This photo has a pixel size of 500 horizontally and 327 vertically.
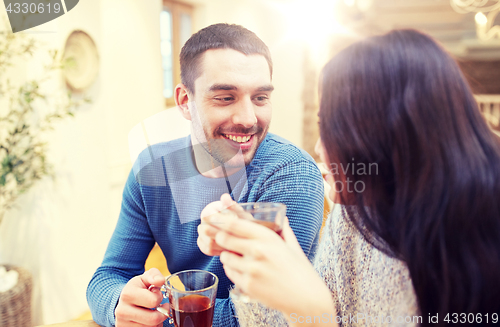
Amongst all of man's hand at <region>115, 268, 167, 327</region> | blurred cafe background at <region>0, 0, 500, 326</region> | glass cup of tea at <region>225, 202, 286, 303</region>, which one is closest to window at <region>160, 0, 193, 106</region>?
blurred cafe background at <region>0, 0, 500, 326</region>

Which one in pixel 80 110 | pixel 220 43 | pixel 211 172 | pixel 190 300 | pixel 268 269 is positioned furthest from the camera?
pixel 80 110

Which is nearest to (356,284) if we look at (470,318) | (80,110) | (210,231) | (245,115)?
(470,318)

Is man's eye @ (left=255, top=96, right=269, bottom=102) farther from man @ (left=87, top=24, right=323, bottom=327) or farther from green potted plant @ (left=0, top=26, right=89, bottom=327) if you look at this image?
green potted plant @ (left=0, top=26, right=89, bottom=327)

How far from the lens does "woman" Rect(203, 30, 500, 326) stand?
471 millimetres

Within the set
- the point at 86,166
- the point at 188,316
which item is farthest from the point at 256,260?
the point at 86,166

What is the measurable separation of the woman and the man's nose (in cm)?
33

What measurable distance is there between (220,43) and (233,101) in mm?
141

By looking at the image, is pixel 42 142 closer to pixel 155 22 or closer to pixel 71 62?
pixel 71 62

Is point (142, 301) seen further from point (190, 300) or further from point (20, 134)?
point (20, 134)

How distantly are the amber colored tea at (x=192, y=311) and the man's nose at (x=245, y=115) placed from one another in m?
0.45

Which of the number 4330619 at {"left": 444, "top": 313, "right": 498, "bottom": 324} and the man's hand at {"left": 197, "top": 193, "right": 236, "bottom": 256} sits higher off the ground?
the man's hand at {"left": 197, "top": 193, "right": 236, "bottom": 256}

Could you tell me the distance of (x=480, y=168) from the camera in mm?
518

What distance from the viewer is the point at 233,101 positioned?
897 millimetres

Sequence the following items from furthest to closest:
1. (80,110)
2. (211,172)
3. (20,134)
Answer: (80,110) → (20,134) → (211,172)
